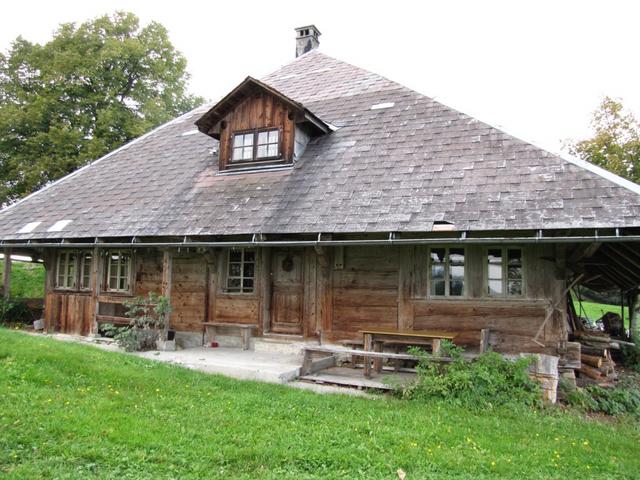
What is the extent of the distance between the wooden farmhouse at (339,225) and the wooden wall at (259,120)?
0.12ft

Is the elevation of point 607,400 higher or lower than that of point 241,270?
lower

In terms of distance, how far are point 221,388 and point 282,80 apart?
423 inches

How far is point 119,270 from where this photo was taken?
1310 centimetres

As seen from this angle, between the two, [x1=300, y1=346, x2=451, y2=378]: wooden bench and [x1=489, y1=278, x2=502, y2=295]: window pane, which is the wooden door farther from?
[x1=489, y1=278, x2=502, y2=295]: window pane

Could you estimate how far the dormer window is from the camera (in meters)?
11.9

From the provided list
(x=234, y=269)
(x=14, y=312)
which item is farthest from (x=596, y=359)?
(x=14, y=312)

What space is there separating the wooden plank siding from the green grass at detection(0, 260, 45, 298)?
8.91 metres

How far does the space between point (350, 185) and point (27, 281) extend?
1825 cm

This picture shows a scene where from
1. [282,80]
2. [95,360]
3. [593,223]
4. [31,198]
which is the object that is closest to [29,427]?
[95,360]

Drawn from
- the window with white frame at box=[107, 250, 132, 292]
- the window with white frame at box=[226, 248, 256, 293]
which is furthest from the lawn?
the window with white frame at box=[107, 250, 132, 292]

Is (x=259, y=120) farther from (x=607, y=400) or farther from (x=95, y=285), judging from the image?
(x=607, y=400)

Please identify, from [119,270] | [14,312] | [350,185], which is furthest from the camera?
[14,312]

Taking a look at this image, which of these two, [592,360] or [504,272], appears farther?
[504,272]

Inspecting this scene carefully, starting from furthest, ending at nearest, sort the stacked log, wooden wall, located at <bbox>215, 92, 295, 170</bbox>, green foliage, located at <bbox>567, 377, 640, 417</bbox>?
1. wooden wall, located at <bbox>215, 92, 295, 170</bbox>
2. the stacked log
3. green foliage, located at <bbox>567, 377, 640, 417</bbox>
